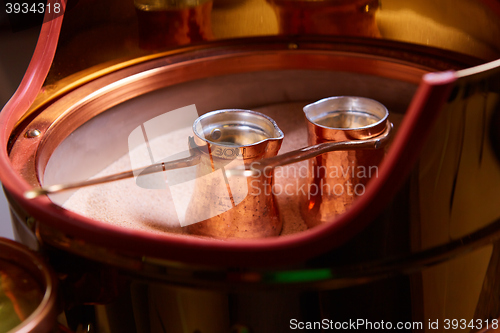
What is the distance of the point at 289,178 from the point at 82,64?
1.01ft

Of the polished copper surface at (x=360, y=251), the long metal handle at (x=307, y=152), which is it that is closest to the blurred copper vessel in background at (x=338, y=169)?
the long metal handle at (x=307, y=152)

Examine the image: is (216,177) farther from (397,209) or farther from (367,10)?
(367,10)

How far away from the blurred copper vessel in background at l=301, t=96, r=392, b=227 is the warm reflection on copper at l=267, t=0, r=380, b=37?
0.53 ft

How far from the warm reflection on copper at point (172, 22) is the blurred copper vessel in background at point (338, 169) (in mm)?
228

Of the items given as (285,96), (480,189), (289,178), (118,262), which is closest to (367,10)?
(285,96)

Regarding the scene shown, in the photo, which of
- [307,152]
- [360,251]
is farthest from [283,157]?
[360,251]

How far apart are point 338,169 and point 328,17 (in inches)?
10.8

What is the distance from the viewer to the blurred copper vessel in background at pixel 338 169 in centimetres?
51

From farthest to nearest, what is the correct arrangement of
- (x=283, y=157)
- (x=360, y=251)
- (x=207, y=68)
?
(x=207, y=68) → (x=283, y=157) → (x=360, y=251)

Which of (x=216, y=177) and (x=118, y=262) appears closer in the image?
(x=118, y=262)

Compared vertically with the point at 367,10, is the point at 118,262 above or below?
below

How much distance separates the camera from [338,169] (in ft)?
1.74

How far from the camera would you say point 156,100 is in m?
0.64

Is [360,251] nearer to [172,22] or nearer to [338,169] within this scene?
[338,169]
